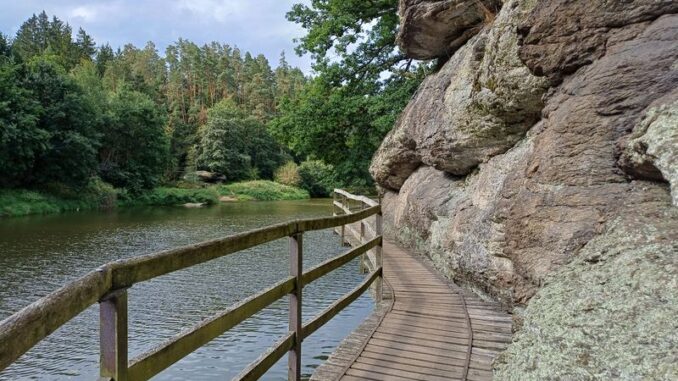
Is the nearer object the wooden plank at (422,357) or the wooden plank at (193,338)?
the wooden plank at (193,338)

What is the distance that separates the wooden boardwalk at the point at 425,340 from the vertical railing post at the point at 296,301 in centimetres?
22

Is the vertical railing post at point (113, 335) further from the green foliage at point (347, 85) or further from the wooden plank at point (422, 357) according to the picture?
the green foliage at point (347, 85)

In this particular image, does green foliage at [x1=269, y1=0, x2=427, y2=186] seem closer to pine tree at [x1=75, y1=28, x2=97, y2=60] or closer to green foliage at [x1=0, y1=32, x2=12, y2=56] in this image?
green foliage at [x1=0, y1=32, x2=12, y2=56]

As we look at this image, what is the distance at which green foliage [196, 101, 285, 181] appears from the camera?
53.6 metres

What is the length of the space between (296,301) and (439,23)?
911cm

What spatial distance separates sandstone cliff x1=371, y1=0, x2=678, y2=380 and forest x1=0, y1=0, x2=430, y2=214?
9.70m

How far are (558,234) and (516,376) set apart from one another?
5.04 feet

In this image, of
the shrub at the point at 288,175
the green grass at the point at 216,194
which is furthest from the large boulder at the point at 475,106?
the shrub at the point at 288,175

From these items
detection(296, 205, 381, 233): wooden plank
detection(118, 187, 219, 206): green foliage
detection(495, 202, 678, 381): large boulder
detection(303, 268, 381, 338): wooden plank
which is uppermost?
detection(296, 205, 381, 233): wooden plank

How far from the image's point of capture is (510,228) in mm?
5137

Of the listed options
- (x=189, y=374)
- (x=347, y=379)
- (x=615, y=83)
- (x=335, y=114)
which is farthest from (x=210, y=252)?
(x=335, y=114)

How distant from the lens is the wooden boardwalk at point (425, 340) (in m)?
3.99

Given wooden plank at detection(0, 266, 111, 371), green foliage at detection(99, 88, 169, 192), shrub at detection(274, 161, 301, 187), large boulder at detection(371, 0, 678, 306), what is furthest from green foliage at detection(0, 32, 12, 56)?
wooden plank at detection(0, 266, 111, 371)

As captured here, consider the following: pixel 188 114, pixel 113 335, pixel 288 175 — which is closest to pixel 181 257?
pixel 113 335
